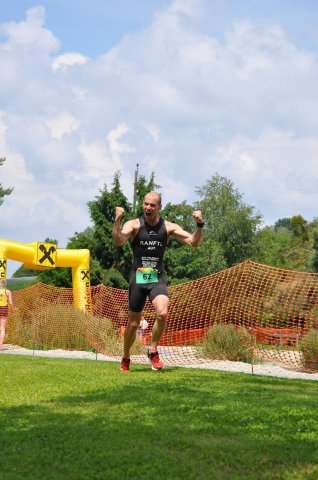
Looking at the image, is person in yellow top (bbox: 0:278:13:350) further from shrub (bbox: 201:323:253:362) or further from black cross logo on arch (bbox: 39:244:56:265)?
black cross logo on arch (bbox: 39:244:56:265)

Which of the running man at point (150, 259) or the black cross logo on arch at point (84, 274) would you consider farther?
the black cross logo on arch at point (84, 274)

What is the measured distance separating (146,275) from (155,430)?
4.18m

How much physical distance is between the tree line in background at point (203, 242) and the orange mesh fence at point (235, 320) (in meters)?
20.5

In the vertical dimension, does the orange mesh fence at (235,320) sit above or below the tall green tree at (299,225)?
below

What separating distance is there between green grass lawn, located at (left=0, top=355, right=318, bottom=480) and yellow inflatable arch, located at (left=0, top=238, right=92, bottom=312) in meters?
13.6

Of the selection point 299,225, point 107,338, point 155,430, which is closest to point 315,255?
A: point 107,338

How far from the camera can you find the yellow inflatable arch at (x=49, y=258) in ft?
68.8

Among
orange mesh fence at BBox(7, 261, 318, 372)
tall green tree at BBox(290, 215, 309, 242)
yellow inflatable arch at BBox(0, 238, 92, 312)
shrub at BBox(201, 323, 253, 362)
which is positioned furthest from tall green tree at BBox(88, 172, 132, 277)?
tall green tree at BBox(290, 215, 309, 242)

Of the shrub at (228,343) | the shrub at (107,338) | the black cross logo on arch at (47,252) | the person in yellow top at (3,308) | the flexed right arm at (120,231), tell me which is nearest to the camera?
the flexed right arm at (120,231)

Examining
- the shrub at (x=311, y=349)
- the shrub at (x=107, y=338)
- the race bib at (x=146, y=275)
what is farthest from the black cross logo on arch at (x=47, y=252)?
the race bib at (x=146, y=275)

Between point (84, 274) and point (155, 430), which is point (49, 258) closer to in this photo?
point (84, 274)

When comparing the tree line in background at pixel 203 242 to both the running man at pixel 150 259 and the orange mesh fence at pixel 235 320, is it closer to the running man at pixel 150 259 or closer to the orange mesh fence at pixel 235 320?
the orange mesh fence at pixel 235 320

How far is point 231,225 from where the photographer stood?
2334 inches

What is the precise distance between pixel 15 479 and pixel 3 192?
136 ft
